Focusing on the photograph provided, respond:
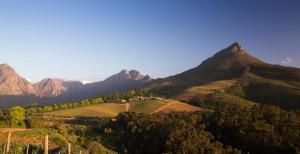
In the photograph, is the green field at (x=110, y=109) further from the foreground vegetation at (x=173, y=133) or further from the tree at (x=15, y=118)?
the tree at (x=15, y=118)

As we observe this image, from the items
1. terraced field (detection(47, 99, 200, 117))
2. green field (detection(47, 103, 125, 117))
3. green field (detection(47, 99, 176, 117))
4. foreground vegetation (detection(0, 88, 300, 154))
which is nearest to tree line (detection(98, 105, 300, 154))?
foreground vegetation (detection(0, 88, 300, 154))

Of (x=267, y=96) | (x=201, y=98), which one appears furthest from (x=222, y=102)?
(x=267, y=96)

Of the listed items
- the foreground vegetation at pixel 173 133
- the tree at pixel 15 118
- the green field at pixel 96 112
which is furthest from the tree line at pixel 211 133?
the tree at pixel 15 118

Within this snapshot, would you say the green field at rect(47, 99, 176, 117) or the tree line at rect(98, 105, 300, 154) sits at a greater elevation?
the green field at rect(47, 99, 176, 117)

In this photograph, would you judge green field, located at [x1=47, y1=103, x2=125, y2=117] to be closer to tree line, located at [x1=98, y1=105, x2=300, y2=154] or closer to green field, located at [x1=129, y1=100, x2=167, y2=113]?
green field, located at [x1=129, y1=100, x2=167, y2=113]

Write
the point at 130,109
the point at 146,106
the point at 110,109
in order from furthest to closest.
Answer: the point at 146,106, the point at 110,109, the point at 130,109

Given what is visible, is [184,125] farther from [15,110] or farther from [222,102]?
[222,102]

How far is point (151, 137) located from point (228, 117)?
65.2 ft

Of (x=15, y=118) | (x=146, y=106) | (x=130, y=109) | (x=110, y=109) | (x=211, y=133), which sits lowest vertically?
(x=211, y=133)

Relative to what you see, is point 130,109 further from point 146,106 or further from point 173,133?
point 173,133

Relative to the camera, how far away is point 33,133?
7806cm

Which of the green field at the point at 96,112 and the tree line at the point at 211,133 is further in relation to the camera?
the green field at the point at 96,112

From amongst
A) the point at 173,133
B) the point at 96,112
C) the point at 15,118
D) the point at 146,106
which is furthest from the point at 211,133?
the point at 15,118

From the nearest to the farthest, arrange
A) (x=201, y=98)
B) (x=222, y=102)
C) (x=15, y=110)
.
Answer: (x=15, y=110), (x=222, y=102), (x=201, y=98)
